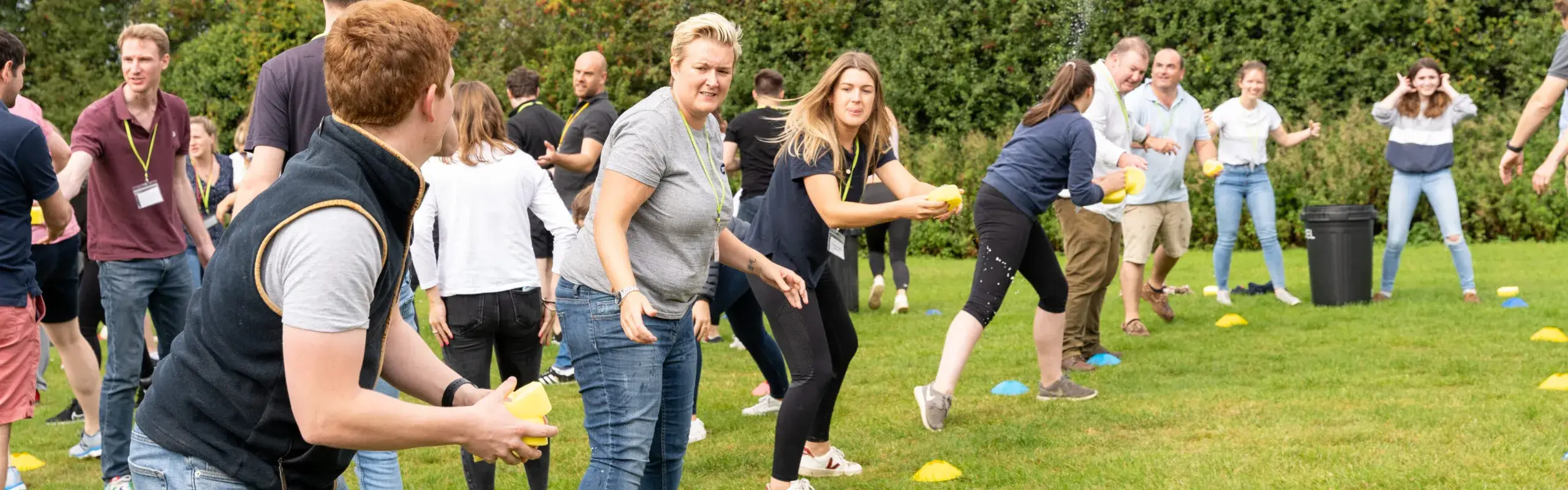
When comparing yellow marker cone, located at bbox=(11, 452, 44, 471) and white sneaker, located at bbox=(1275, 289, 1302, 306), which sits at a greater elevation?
yellow marker cone, located at bbox=(11, 452, 44, 471)

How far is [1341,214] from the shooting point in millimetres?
10719

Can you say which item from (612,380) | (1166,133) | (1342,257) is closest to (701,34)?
(612,380)

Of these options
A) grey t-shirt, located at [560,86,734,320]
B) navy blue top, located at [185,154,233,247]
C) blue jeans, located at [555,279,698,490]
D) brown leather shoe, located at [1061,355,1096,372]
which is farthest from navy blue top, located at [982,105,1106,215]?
navy blue top, located at [185,154,233,247]

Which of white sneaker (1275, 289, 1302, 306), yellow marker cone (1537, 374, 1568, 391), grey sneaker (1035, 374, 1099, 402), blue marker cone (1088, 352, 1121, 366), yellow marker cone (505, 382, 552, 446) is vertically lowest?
white sneaker (1275, 289, 1302, 306)

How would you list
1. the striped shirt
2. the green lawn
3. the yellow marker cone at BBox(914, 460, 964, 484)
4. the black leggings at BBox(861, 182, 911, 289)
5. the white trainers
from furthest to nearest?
the white trainers → the black leggings at BBox(861, 182, 911, 289) → the striped shirt → the yellow marker cone at BBox(914, 460, 964, 484) → the green lawn

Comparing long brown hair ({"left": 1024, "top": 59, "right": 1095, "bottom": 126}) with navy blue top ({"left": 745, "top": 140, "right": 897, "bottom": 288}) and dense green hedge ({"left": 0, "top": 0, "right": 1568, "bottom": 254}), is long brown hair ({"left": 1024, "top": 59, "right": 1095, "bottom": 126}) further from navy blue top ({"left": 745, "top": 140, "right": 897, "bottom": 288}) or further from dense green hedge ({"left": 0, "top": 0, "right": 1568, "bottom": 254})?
dense green hedge ({"left": 0, "top": 0, "right": 1568, "bottom": 254})

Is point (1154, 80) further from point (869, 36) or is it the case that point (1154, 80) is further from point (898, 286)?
point (869, 36)

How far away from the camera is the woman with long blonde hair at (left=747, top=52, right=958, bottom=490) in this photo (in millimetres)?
5066

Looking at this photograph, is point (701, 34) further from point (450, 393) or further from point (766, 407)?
point (766, 407)

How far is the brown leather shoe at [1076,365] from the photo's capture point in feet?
26.7

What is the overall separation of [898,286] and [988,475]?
5978 mm

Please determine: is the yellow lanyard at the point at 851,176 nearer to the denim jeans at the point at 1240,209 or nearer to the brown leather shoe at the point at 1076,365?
the brown leather shoe at the point at 1076,365

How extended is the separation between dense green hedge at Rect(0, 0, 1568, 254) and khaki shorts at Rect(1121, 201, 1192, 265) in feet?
24.3

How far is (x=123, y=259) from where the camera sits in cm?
573
